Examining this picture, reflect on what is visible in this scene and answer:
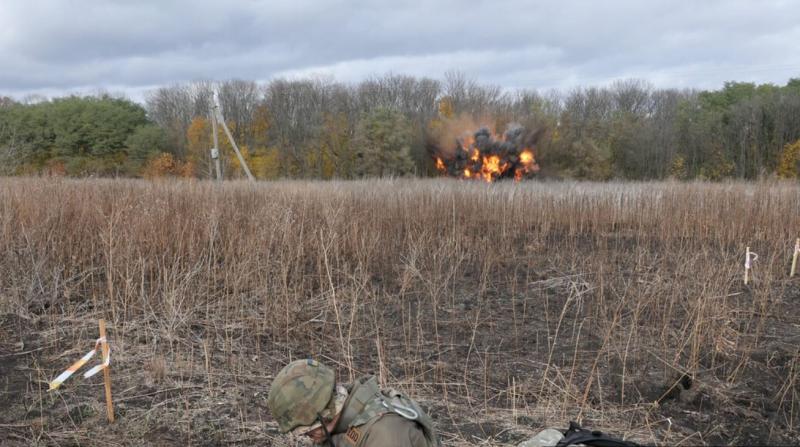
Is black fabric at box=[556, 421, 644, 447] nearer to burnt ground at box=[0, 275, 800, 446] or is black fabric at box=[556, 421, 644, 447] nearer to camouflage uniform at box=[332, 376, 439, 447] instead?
camouflage uniform at box=[332, 376, 439, 447]

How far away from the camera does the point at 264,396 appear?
3.56 meters

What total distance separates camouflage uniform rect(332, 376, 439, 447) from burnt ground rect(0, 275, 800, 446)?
107cm

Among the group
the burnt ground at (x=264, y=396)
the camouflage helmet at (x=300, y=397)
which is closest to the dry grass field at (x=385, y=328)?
the burnt ground at (x=264, y=396)

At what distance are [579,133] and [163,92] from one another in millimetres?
24456

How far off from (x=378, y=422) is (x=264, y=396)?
1.82 meters

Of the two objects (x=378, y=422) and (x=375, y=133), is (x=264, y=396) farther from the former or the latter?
(x=375, y=133)

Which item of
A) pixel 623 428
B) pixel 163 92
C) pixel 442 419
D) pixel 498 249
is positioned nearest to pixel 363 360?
pixel 442 419

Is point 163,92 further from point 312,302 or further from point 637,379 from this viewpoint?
point 637,379

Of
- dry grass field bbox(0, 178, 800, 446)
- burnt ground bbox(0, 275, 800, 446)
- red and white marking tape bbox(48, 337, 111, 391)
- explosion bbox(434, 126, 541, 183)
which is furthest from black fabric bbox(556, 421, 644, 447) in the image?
explosion bbox(434, 126, 541, 183)

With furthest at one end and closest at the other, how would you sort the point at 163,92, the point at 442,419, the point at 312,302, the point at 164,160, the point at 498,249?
1. the point at 163,92
2. the point at 164,160
3. the point at 498,249
4. the point at 312,302
5. the point at 442,419

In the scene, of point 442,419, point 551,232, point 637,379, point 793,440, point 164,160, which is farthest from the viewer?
point 164,160

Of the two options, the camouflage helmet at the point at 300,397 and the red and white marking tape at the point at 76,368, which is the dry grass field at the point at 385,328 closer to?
the red and white marking tape at the point at 76,368

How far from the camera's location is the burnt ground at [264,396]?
10.1 feet

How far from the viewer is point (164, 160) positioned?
2469cm
